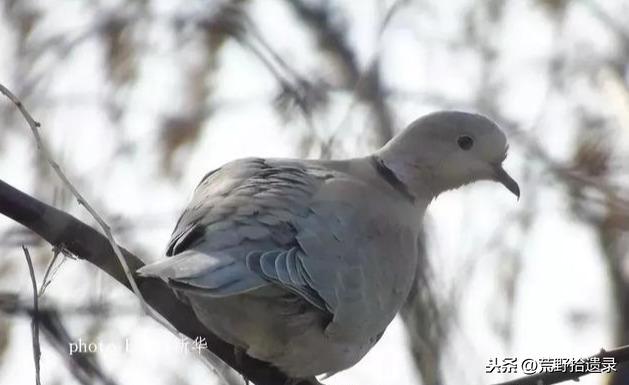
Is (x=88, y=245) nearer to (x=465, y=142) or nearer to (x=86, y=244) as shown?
(x=86, y=244)

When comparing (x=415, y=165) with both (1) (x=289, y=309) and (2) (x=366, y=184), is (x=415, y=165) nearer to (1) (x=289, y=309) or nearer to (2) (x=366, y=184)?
(2) (x=366, y=184)

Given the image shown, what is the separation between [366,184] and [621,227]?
773 mm

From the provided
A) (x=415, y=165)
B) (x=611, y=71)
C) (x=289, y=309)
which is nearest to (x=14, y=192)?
(x=289, y=309)

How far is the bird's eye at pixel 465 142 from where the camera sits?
148 inches

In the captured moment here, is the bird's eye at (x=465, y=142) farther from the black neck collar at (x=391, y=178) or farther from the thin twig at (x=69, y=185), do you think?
the thin twig at (x=69, y=185)

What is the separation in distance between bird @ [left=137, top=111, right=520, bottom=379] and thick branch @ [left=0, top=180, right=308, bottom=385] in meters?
0.05

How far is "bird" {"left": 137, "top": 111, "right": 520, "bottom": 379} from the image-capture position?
2.69 meters

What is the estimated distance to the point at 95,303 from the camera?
3.00m

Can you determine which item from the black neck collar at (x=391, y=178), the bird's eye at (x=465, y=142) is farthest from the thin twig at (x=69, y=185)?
the bird's eye at (x=465, y=142)

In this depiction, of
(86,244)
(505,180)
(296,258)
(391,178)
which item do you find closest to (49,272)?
(86,244)

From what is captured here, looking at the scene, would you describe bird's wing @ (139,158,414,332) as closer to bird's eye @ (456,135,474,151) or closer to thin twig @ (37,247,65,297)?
thin twig @ (37,247,65,297)

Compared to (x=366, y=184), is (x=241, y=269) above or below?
below

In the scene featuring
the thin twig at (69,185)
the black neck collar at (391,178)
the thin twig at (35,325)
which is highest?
the black neck collar at (391,178)

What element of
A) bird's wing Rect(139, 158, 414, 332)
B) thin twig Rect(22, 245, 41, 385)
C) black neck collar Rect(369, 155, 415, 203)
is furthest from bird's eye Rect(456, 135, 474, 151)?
thin twig Rect(22, 245, 41, 385)
